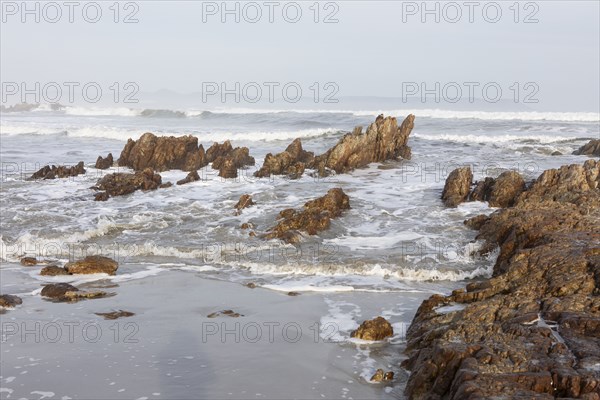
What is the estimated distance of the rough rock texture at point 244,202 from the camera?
15376 mm

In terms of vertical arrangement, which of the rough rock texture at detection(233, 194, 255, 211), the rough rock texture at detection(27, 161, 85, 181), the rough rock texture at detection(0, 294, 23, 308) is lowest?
the rough rock texture at detection(0, 294, 23, 308)

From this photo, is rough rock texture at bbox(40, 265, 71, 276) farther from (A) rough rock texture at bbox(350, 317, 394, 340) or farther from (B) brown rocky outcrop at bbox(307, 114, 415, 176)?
(B) brown rocky outcrop at bbox(307, 114, 415, 176)

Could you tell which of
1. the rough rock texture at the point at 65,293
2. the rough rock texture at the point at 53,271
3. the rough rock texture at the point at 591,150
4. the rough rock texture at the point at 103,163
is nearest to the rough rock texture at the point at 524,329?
the rough rock texture at the point at 65,293

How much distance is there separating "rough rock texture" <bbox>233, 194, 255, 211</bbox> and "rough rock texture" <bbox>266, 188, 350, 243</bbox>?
1.75 m

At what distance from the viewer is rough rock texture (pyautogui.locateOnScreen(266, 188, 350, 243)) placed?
507 inches

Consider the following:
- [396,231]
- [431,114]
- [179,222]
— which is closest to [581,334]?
[396,231]

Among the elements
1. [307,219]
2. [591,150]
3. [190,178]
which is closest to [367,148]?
[190,178]

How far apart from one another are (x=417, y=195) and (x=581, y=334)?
1097 centimetres

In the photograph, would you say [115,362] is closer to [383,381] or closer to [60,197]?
[383,381]

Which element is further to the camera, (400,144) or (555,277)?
(400,144)

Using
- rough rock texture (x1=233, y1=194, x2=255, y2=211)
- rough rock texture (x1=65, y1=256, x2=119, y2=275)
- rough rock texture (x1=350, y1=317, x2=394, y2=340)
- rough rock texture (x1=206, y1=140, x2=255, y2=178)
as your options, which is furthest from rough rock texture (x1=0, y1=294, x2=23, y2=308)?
rough rock texture (x1=206, y1=140, x2=255, y2=178)

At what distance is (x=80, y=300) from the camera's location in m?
9.23

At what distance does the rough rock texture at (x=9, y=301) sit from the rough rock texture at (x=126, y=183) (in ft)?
26.2

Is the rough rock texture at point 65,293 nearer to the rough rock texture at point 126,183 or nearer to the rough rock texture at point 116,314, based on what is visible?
the rough rock texture at point 116,314
